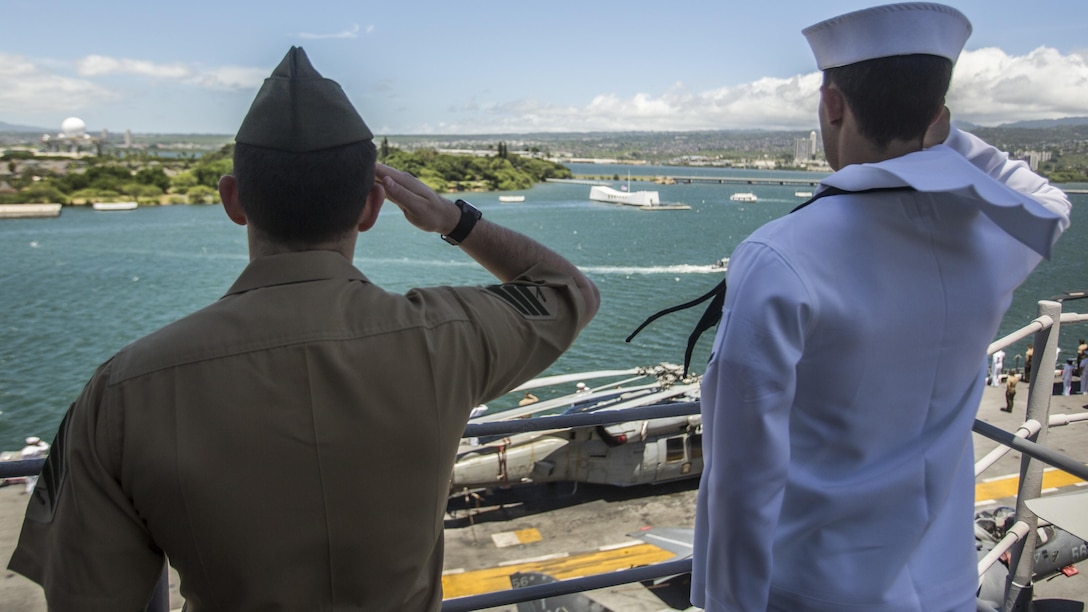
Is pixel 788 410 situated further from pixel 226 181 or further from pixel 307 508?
pixel 226 181

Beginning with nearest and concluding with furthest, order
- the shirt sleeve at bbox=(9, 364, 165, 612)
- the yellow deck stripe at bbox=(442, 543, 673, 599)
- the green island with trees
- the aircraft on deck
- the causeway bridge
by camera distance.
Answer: the shirt sleeve at bbox=(9, 364, 165, 612), the yellow deck stripe at bbox=(442, 543, 673, 599), the aircraft on deck, the green island with trees, the causeway bridge

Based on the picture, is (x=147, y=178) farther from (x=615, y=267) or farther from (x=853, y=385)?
(x=853, y=385)

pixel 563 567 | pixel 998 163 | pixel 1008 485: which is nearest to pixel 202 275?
pixel 563 567

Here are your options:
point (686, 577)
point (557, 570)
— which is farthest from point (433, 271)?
point (686, 577)

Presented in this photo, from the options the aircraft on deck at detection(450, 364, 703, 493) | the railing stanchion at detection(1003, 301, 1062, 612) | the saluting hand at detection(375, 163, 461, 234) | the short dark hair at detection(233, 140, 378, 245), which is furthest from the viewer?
the aircraft on deck at detection(450, 364, 703, 493)

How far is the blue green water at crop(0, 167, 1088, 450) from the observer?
31875mm

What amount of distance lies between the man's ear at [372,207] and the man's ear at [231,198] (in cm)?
18

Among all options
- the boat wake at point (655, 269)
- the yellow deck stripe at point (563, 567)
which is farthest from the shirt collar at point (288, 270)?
the boat wake at point (655, 269)

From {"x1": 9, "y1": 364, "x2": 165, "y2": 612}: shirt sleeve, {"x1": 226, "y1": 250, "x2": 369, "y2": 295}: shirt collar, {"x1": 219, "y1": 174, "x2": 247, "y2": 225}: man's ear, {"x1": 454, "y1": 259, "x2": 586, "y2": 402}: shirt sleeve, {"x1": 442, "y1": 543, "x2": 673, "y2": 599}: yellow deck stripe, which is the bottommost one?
{"x1": 442, "y1": 543, "x2": 673, "y2": 599}: yellow deck stripe

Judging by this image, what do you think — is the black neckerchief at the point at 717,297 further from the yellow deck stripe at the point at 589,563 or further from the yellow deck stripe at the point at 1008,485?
the yellow deck stripe at the point at 1008,485

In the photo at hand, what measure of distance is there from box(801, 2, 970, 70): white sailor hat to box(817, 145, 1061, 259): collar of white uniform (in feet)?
0.60

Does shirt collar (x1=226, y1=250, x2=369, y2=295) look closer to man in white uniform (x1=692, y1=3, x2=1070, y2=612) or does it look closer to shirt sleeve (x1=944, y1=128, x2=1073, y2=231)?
man in white uniform (x1=692, y1=3, x2=1070, y2=612)

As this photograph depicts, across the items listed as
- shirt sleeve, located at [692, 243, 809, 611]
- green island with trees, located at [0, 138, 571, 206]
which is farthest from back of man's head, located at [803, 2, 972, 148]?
green island with trees, located at [0, 138, 571, 206]

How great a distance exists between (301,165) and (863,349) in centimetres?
89
